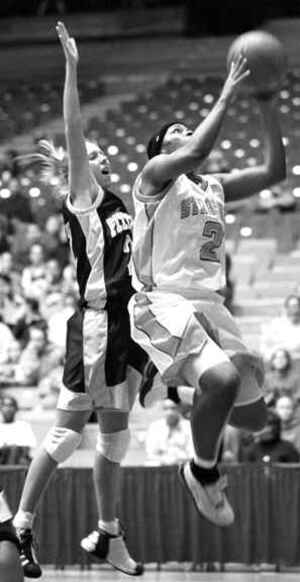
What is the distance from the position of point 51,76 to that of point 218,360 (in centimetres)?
2007

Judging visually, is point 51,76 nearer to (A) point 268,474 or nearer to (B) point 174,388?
(A) point 268,474

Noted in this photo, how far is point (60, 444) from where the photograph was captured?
25.9 feet

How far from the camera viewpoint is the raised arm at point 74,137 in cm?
756

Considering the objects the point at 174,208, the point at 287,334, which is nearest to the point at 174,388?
the point at 174,208

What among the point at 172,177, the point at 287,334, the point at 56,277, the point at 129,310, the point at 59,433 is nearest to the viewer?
the point at 172,177

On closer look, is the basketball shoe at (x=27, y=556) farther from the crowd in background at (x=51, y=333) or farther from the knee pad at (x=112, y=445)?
the crowd in background at (x=51, y=333)

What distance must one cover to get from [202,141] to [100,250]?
57.7 inches

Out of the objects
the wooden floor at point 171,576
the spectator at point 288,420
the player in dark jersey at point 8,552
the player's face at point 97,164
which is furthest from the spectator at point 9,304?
the player in dark jersey at point 8,552

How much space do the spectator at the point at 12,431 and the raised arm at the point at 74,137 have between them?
13.9 ft

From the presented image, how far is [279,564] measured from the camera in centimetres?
1066

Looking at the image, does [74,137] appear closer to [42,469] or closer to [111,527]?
A: [42,469]

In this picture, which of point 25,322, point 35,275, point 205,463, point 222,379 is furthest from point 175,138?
point 35,275

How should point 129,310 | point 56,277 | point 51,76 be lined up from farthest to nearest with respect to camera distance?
1. point 51,76
2. point 56,277
3. point 129,310

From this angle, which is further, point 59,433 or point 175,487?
point 175,487
